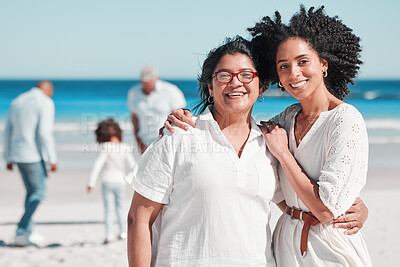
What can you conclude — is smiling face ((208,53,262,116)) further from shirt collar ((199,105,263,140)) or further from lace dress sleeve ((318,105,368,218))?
lace dress sleeve ((318,105,368,218))

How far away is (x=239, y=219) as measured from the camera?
2.38 meters

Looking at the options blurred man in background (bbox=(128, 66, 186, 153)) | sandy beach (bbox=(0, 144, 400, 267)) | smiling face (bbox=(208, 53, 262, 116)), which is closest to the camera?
smiling face (bbox=(208, 53, 262, 116))

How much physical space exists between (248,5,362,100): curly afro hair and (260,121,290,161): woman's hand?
28cm

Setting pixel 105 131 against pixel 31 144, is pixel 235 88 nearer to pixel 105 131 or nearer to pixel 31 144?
pixel 105 131

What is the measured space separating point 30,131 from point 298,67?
4580 mm

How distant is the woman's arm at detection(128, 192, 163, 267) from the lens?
2.43m

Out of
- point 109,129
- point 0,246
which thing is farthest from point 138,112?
point 0,246

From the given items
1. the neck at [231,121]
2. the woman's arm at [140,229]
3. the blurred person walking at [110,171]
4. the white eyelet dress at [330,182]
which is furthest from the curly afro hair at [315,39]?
the blurred person walking at [110,171]

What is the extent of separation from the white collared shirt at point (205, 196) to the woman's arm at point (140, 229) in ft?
0.19

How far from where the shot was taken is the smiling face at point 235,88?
2.47 m

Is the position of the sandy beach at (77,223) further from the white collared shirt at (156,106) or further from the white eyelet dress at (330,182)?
the white eyelet dress at (330,182)

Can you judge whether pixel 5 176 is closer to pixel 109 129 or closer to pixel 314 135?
pixel 109 129

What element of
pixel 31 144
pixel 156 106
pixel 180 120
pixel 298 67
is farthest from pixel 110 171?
Answer: pixel 298 67

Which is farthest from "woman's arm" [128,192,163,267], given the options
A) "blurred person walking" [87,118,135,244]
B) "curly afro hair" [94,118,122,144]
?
"curly afro hair" [94,118,122,144]
